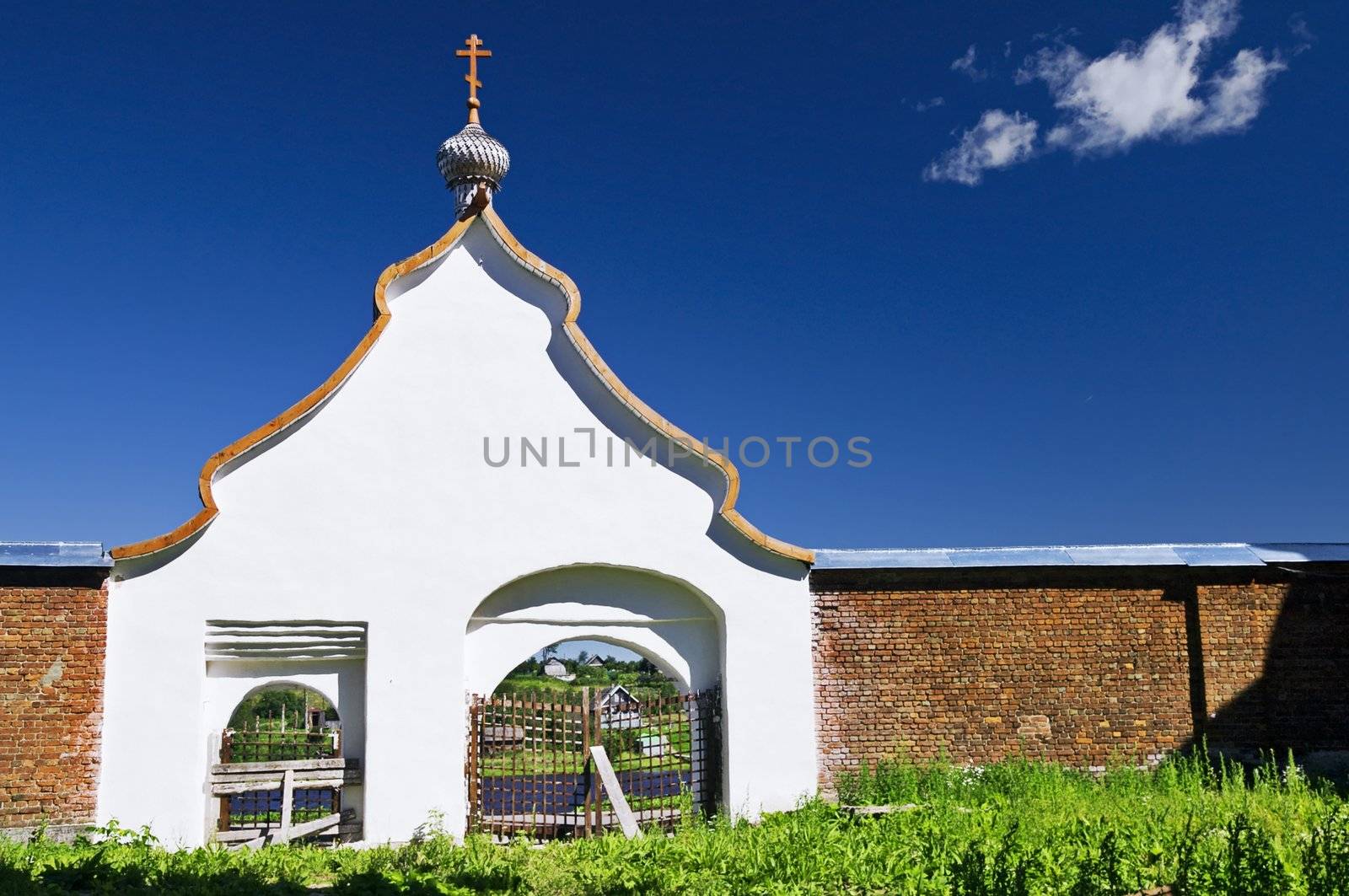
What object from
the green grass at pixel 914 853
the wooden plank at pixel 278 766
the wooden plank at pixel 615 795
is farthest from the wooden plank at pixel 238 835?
the wooden plank at pixel 615 795

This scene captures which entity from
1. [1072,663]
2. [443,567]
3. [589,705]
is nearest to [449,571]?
[443,567]

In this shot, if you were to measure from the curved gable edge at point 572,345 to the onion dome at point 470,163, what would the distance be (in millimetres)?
1214

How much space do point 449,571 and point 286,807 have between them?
2.51 metres

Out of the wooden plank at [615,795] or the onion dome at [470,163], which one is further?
the onion dome at [470,163]

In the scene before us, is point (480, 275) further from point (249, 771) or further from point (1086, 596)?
point (1086, 596)

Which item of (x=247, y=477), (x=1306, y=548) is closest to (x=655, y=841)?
(x=247, y=477)

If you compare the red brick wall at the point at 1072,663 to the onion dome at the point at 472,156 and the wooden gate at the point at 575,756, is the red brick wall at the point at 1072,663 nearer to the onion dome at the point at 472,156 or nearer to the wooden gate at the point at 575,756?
the wooden gate at the point at 575,756

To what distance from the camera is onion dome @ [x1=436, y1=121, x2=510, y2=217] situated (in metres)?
11.8

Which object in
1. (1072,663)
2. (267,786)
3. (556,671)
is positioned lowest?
(267,786)

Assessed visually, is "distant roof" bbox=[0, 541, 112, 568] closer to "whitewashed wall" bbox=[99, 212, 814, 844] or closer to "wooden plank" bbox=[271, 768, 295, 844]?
"whitewashed wall" bbox=[99, 212, 814, 844]

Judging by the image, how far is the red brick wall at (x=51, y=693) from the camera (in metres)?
9.10

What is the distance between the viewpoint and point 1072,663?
34.8ft

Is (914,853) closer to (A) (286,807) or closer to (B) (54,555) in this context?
(A) (286,807)

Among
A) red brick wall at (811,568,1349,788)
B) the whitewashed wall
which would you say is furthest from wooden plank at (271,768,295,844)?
red brick wall at (811,568,1349,788)
